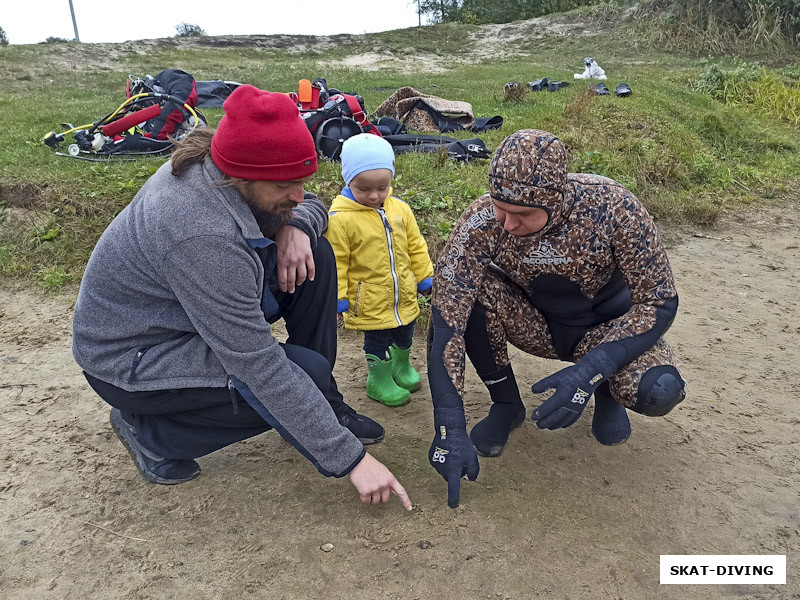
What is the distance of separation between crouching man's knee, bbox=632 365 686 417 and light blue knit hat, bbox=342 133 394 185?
126 cm

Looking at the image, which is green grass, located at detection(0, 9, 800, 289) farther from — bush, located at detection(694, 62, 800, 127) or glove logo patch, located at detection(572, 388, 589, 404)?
glove logo patch, located at detection(572, 388, 589, 404)

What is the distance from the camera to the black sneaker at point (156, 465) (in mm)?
2328

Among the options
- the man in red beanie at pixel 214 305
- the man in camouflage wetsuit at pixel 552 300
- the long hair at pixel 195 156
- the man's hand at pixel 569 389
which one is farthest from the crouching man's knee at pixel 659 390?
the long hair at pixel 195 156

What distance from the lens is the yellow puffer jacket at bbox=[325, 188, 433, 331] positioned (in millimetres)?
2777

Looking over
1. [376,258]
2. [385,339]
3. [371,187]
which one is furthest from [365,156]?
[385,339]

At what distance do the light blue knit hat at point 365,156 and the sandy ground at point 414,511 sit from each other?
0.97 meters

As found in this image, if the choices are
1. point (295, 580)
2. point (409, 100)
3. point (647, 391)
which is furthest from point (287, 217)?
point (409, 100)

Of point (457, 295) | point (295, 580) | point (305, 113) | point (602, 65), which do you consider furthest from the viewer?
point (602, 65)

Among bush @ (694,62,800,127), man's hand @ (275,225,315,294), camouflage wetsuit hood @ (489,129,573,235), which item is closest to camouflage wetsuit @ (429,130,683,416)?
camouflage wetsuit hood @ (489,129,573,235)

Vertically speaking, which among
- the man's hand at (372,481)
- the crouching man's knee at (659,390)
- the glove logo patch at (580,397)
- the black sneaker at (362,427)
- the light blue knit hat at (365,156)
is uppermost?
the light blue knit hat at (365,156)

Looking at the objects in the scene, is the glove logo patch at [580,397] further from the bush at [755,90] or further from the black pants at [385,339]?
the bush at [755,90]

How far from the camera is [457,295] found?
2266 mm

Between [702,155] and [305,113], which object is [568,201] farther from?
[702,155]

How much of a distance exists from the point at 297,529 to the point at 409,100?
17.4 ft
